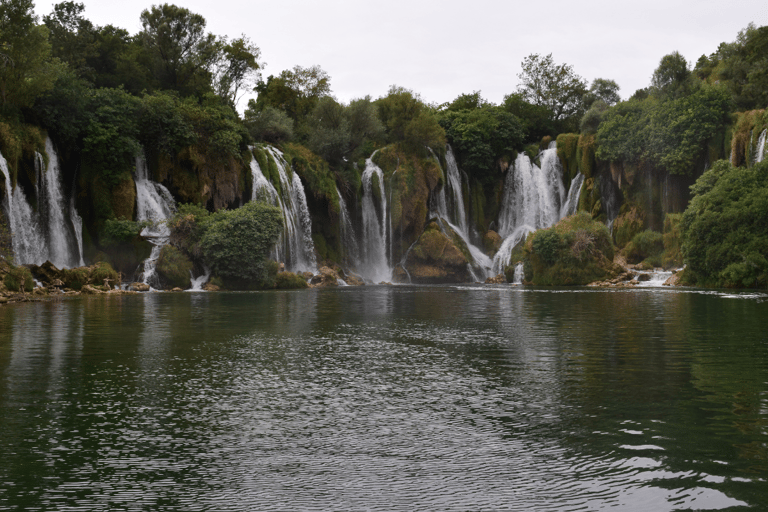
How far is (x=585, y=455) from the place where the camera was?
22.1 feet

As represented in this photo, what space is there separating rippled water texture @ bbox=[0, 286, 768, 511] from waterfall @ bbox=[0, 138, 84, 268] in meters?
25.2

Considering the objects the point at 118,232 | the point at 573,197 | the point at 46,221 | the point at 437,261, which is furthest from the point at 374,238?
the point at 46,221

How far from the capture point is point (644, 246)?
5562cm

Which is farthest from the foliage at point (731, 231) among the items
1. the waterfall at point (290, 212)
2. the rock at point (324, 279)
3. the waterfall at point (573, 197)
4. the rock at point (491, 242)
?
the waterfall at point (290, 212)

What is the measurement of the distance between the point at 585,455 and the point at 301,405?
391 cm

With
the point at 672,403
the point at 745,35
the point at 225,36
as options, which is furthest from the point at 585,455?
the point at 745,35

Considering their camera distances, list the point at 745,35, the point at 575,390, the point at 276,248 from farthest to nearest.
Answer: the point at 745,35 < the point at 276,248 < the point at 575,390

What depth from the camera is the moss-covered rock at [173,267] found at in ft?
141

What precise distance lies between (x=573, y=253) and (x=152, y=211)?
99.5 feet

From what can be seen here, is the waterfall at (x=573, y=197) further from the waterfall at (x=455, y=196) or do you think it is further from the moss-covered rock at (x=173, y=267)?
the moss-covered rock at (x=173, y=267)

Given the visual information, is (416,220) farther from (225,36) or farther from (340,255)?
(225,36)

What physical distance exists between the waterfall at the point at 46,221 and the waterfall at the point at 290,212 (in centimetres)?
1319

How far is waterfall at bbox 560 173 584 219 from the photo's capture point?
6356 cm

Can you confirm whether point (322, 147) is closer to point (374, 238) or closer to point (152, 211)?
point (374, 238)
